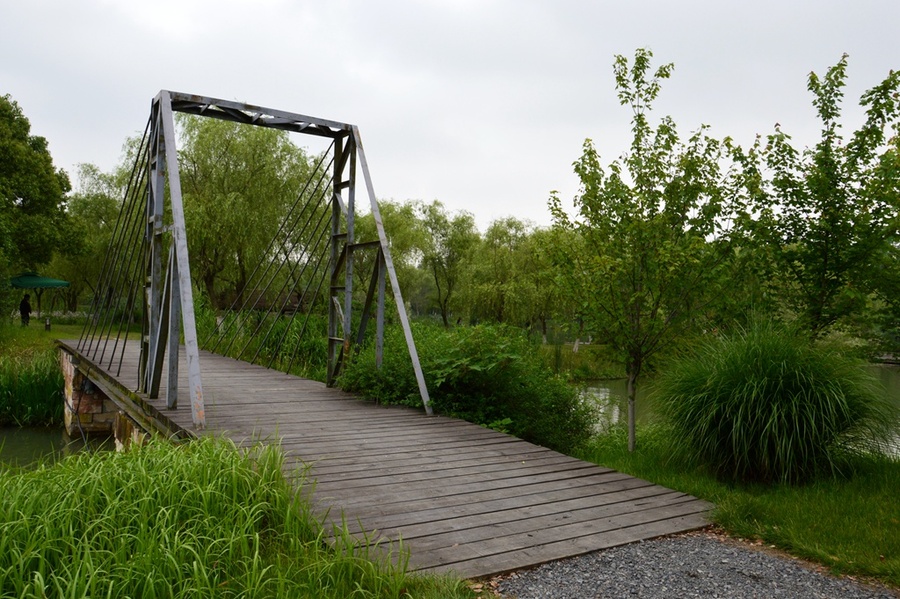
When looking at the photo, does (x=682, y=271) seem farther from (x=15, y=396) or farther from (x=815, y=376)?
(x=15, y=396)

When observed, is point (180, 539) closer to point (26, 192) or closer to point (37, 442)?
point (37, 442)

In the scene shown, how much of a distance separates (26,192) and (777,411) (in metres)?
22.0

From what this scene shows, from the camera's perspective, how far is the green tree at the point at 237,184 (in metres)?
16.3

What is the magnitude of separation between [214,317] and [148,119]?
873 cm

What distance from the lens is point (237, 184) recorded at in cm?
1689

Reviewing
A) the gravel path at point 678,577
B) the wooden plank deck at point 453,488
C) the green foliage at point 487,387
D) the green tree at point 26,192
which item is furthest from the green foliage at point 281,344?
the green tree at point 26,192

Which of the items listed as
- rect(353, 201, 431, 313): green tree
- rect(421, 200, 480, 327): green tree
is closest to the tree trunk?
rect(353, 201, 431, 313): green tree

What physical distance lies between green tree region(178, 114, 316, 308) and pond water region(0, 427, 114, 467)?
541 centimetres

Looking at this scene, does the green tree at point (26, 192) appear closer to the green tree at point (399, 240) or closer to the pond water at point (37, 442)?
the pond water at point (37, 442)

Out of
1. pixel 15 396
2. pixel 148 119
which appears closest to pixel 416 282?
pixel 15 396

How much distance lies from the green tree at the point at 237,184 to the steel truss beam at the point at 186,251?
9.20m

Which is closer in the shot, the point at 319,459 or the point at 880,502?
the point at 880,502

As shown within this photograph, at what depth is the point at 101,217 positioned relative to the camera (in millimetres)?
28531

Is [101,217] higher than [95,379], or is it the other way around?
[101,217]
